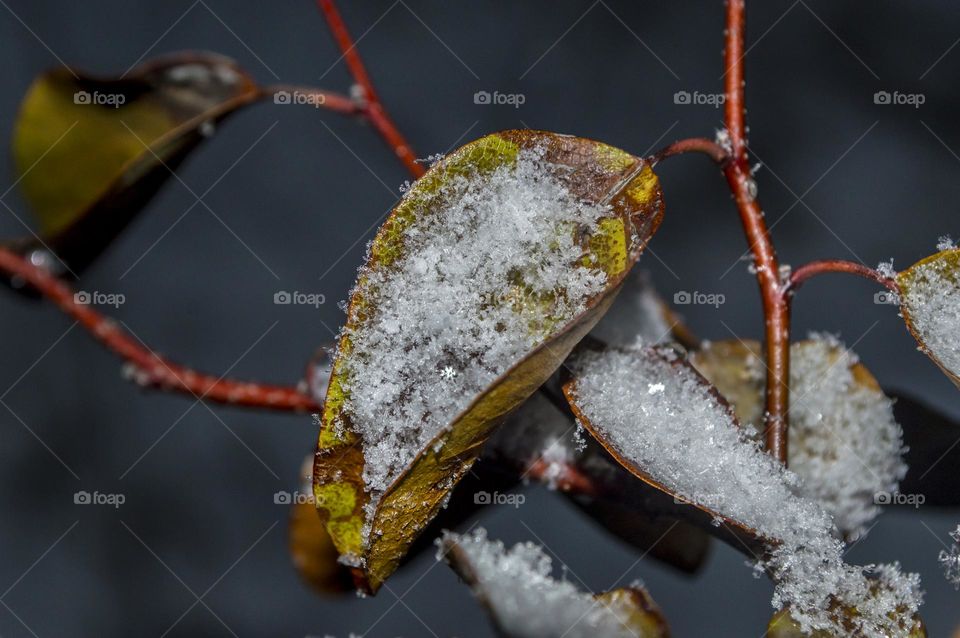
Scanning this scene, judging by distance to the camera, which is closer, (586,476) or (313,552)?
(586,476)

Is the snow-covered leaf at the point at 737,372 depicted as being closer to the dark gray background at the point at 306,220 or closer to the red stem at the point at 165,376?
the dark gray background at the point at 306,220

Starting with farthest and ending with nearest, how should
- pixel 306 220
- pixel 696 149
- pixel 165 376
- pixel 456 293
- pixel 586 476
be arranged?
pixel 306 220, pixel 165 376, pixel 586 476, pixel 696 149, pixel 456 293

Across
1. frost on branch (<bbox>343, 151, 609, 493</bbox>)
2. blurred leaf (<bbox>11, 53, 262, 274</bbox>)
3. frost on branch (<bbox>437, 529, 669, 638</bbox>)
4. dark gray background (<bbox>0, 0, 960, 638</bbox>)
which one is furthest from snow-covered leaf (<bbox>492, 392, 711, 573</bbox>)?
blurred leaf (<bbox>11, 53, 262, 274</bbox>)

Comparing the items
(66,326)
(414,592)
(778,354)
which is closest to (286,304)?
(66,326)

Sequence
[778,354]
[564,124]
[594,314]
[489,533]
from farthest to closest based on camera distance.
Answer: [564,124] < [489,533] < [778,354] < [594,314]

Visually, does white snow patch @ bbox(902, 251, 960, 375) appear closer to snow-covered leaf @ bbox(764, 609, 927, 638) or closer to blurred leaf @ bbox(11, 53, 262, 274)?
snow-covered leaf @ bbox(764, 609, 927, 638)

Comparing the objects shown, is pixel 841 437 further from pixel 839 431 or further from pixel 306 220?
pixel 306 220

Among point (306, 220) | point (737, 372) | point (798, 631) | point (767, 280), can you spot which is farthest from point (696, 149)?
point (306, 220)

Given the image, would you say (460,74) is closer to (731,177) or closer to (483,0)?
(483,0)
